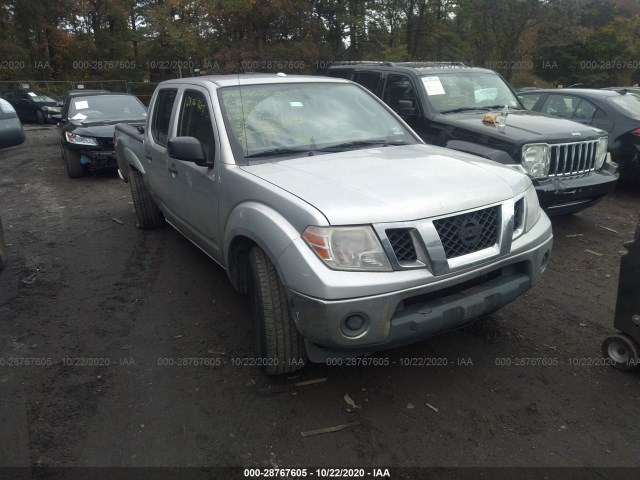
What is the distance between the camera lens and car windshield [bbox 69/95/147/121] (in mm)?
10221

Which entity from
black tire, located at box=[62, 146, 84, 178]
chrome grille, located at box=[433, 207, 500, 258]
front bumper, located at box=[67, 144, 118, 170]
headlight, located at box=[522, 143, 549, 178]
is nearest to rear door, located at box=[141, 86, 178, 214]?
chrome grille, located at box=[433, 207, 500, 258]

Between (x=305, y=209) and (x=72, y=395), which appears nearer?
(x=305, y=209)

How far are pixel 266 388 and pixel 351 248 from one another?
1134mm

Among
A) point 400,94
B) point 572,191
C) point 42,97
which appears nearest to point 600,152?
point 572,191

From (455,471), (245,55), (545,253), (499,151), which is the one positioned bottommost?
(455,471)

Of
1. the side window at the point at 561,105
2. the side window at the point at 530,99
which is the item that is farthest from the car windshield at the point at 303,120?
the side window at the point at 530,99

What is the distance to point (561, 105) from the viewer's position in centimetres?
838

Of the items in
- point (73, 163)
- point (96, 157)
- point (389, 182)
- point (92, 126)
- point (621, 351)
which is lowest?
point (621, 351)

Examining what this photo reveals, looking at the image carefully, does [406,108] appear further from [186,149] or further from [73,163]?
[73,163]

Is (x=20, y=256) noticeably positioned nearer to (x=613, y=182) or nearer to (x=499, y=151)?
(x=499, y=151)

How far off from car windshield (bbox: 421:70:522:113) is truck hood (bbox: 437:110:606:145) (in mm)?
251

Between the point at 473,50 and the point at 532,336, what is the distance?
28.3m

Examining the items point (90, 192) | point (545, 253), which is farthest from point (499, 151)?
point (90, 192)

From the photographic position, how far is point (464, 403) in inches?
118
